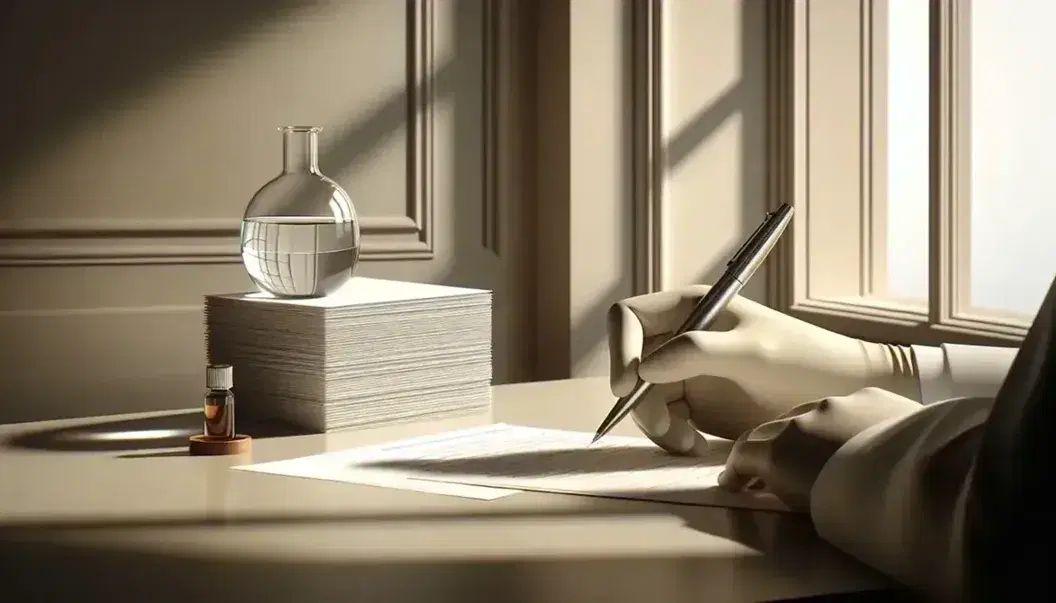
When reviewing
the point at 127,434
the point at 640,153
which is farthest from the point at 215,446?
the point at 640,153

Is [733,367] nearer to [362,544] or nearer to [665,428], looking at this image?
[665,428]

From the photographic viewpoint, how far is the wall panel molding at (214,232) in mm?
2314

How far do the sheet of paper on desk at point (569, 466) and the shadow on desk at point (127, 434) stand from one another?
205mm

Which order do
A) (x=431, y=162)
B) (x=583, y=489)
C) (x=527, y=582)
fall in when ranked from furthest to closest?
(x=431, y=162) → (x=583, y=489) → (x=527, y=582)

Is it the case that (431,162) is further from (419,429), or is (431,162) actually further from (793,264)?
(419,429)

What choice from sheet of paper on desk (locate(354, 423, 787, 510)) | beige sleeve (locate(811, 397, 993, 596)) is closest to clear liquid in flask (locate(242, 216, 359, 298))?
sheet of paper on desk (locate(354, 423, 787, 510))

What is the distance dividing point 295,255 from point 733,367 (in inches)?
19.7

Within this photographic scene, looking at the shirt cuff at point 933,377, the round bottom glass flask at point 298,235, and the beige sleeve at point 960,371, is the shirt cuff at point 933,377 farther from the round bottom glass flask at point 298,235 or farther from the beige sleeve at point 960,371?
the round bottom glass flask at point 298,235

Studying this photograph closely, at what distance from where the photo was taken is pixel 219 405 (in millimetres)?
1229

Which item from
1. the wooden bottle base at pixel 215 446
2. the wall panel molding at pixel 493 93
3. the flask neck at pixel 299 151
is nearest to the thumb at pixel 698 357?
the wooden bottle base at pixel 215 446

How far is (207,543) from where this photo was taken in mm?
889

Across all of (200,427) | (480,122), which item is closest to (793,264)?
(480,122)

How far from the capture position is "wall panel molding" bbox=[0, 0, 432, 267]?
7.59ft

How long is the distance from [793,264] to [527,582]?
1.89 metres
